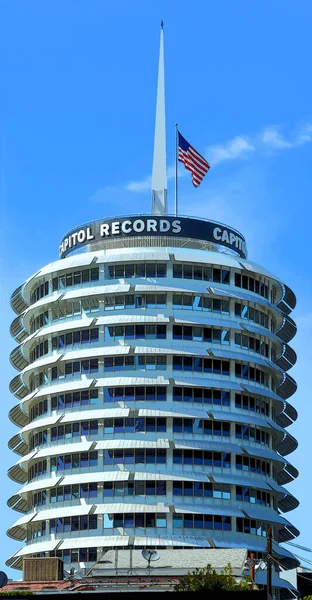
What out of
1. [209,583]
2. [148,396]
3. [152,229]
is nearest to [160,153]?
[152,229]

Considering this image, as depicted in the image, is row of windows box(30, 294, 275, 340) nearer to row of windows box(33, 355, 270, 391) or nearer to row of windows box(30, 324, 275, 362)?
row of windows box(30, 324, 275, 362)

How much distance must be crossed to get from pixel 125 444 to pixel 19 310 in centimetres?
2770

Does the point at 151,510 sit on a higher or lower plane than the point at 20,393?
lower

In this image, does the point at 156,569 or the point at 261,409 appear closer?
the point at 156,569

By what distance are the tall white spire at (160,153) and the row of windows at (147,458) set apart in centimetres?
2791

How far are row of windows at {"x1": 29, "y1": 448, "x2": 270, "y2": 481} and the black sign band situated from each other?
73.7 feet

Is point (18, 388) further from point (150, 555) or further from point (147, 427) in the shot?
point (150, 555)

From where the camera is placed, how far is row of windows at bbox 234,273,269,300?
137 metres

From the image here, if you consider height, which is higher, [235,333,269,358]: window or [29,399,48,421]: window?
[235,333,269,358]: window

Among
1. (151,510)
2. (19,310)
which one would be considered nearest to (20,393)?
(19,310)

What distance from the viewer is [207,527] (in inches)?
5015

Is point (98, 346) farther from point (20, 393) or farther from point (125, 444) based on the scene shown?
point (20, 393)

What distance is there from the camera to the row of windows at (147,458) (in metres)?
129

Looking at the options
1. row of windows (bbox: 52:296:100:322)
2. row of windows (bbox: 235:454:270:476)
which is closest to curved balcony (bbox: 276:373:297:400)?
row of windows (bbox: 235:454:270:476)
